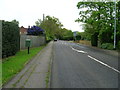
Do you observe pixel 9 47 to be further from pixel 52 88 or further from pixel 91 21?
pixel 91 21

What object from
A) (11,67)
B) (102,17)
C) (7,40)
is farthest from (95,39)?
(11,67)

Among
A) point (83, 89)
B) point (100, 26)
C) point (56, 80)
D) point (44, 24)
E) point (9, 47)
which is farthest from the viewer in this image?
point (44, 24)

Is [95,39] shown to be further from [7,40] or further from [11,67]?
[11,67]

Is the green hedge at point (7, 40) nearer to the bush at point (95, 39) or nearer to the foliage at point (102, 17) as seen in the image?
the foliage at point (102, 17)

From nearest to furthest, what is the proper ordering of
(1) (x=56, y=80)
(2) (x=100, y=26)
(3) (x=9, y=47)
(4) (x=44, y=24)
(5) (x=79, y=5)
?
(1) (x=56, y=80) < (3) (x=9, y=47) < (2) (x=100, y=26) < (5) (x=79, y=5) < (4) (x=44, y=24)

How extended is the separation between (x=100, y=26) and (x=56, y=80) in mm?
27142

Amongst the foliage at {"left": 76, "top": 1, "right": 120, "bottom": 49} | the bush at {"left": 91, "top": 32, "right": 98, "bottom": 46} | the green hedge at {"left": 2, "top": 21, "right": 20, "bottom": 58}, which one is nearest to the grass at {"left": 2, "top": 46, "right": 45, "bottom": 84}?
the green hedge at {"left": 2, "top": 21, "right": 20, "bottom": 58}

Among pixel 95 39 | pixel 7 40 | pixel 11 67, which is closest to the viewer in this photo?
pixel 11 67

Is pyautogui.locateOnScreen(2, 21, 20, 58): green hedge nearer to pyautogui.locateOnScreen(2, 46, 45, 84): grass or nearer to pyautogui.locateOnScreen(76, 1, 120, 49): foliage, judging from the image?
pyautogui.locateOnScreen(2, 46, 45, 84): grass

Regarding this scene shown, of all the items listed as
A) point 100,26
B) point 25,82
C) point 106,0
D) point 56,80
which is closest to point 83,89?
point 56,80

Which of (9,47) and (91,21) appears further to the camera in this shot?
(91,21)

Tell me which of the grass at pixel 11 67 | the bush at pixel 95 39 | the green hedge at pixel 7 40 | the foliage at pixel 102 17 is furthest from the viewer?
the bush at pixel 95 39

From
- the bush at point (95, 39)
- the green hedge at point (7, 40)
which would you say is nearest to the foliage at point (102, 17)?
the bush at point (95, 39)

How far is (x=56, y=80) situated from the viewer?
8.20 m
